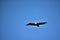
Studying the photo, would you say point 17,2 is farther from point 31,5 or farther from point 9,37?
point 9,37

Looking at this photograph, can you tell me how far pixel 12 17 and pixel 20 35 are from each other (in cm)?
29

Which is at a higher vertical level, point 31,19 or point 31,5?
point 31,5

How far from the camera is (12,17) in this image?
138cm

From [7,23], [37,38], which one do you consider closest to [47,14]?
[37,38]

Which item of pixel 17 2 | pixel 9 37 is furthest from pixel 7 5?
pixel 9 37

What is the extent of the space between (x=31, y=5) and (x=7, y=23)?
0.45 meters

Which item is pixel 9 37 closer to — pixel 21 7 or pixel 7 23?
pixel 7 23

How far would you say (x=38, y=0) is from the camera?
4.58ft

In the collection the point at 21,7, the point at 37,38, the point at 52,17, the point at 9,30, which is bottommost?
the point at 37,38

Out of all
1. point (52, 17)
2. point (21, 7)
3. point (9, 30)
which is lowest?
point (9, 30)

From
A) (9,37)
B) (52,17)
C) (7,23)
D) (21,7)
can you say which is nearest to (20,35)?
(9,37)

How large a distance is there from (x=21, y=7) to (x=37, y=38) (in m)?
0.52

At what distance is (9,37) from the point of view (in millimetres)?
1354

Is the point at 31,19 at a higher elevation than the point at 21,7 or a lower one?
lower
